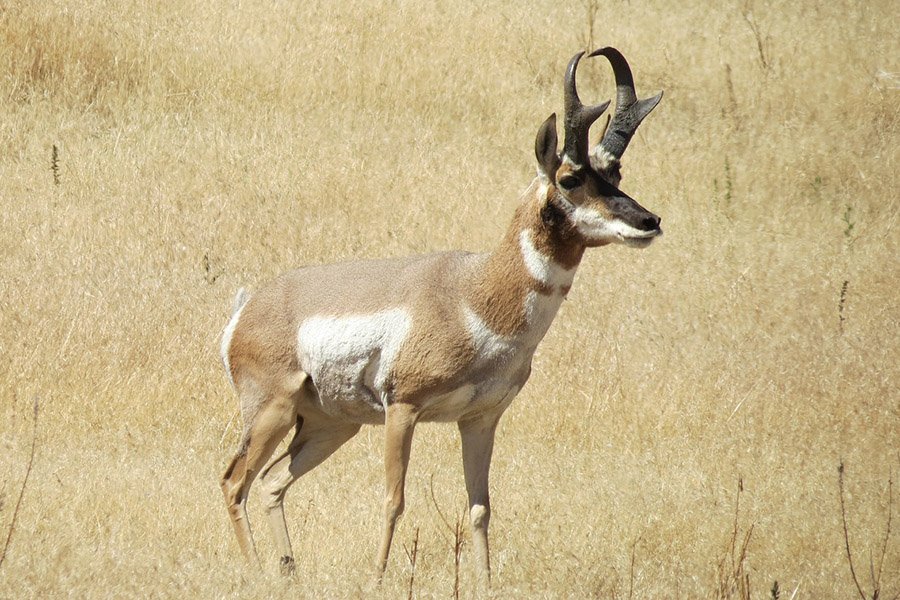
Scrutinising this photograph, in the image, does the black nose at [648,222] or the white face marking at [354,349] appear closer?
the black nose at [648,222]

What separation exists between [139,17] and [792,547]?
467 inches

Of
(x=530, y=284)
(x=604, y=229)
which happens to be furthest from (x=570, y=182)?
(x=530, y=284)

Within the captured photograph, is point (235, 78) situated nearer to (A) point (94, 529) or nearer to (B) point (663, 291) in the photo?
(B) point (663, 291)

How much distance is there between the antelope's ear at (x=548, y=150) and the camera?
25.5 feet

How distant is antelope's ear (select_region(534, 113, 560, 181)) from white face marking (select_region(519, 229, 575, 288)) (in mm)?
412

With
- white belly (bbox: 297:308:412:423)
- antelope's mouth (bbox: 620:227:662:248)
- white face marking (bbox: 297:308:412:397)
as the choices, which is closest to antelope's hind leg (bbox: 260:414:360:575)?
white belly (bbox: 297:308:412:423)

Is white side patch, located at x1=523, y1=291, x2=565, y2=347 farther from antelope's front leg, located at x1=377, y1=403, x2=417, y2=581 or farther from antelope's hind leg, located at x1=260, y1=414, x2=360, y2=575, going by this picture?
antelope's hind leg, located at x1=260, y1=414, x2=360, y2=575

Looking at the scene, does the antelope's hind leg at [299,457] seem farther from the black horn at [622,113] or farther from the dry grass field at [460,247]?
the black horn at [622,113]

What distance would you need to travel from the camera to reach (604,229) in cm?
764

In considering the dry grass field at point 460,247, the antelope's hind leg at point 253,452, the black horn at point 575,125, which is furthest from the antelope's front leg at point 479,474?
the black horn at point 575,125

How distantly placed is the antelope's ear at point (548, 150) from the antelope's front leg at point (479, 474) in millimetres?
1631

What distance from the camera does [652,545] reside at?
9.36 meters

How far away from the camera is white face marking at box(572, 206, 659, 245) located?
7547mm

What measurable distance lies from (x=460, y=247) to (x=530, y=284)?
21.4 ft
